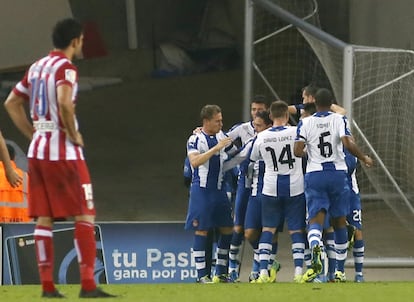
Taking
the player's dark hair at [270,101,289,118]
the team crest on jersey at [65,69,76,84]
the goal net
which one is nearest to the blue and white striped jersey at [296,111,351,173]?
the player's dark hair at [270,101,289,118]

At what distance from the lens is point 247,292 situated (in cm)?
996

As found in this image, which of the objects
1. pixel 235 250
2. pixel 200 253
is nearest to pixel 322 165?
pixel 200 253

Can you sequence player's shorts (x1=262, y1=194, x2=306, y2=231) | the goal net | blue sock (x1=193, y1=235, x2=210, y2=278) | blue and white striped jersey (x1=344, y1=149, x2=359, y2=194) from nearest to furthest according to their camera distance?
player's shorts (x1=262, y1=194, x2=306, y2=231) → blue and white striped jersey (x1=344, y1=149, x2=359, y2=194) → blue sock (x1=193, y1=235, x2=210, y2=278) → the goal net

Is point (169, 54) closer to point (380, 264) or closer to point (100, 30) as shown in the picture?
point (100, 30)

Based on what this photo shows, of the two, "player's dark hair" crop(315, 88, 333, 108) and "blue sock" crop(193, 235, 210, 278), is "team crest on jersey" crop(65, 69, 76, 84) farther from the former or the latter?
"blue sock" crop(193, 235, 210, 278)

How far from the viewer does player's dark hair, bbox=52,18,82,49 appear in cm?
890

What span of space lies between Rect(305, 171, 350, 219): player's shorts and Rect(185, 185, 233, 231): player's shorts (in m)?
1.15

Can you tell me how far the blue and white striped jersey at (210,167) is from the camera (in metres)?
13.0

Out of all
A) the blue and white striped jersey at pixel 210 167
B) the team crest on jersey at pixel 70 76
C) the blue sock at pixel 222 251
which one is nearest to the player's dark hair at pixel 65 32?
the team crest on jersey at pixel 70 76

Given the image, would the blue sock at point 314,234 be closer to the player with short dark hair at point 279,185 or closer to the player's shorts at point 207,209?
the player with short dark hair at point 279,185

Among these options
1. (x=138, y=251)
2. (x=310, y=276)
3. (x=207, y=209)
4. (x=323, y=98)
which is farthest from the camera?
(x=138, y=251)

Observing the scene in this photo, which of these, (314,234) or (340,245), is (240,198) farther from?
(314,234)

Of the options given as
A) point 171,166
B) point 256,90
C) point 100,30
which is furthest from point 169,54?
point 256,90

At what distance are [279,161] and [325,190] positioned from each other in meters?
0.71
